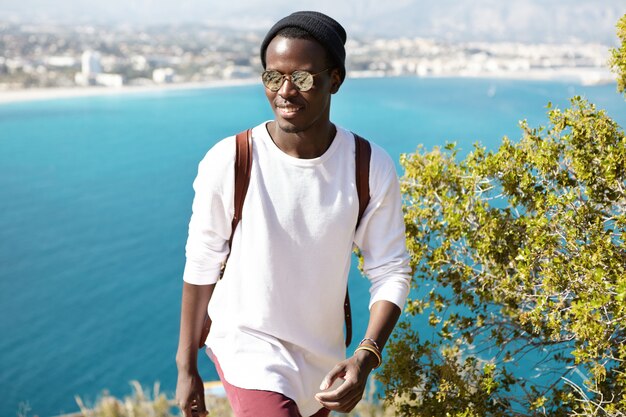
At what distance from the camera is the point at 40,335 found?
13609mm

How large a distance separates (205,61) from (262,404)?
79.0 m

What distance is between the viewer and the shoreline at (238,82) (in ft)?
171

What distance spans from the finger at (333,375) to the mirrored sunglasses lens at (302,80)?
50 cm

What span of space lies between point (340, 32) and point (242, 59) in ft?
257

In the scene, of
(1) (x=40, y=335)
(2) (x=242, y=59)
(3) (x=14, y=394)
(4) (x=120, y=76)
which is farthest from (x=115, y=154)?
(2) (x=242, y=59)

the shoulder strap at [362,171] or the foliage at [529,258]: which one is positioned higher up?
the shoulder strap at [362,171]

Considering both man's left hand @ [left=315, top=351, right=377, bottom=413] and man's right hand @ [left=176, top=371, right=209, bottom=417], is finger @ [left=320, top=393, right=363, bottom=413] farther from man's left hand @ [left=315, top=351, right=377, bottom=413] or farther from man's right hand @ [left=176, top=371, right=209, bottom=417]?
man's right hand @ [left=176, top=371, right=209, bottom=417]

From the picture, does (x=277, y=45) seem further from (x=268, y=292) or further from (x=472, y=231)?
(x=472, y=231)

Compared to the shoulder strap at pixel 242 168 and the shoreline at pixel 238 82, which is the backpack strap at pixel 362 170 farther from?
the shoreline at pixel 238 82

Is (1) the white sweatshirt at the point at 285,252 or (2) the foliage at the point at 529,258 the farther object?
(2) the foliage at the point at 529,258

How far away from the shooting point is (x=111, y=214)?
22.9 metres

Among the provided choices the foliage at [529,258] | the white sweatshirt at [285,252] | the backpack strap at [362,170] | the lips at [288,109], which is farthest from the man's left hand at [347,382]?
the foliage at [529,258]

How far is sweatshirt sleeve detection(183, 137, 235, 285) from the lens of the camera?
129 cm

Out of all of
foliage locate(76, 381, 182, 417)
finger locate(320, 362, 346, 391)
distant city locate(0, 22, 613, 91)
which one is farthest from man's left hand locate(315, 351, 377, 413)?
distant city locate(0, 22, 613, 91)
